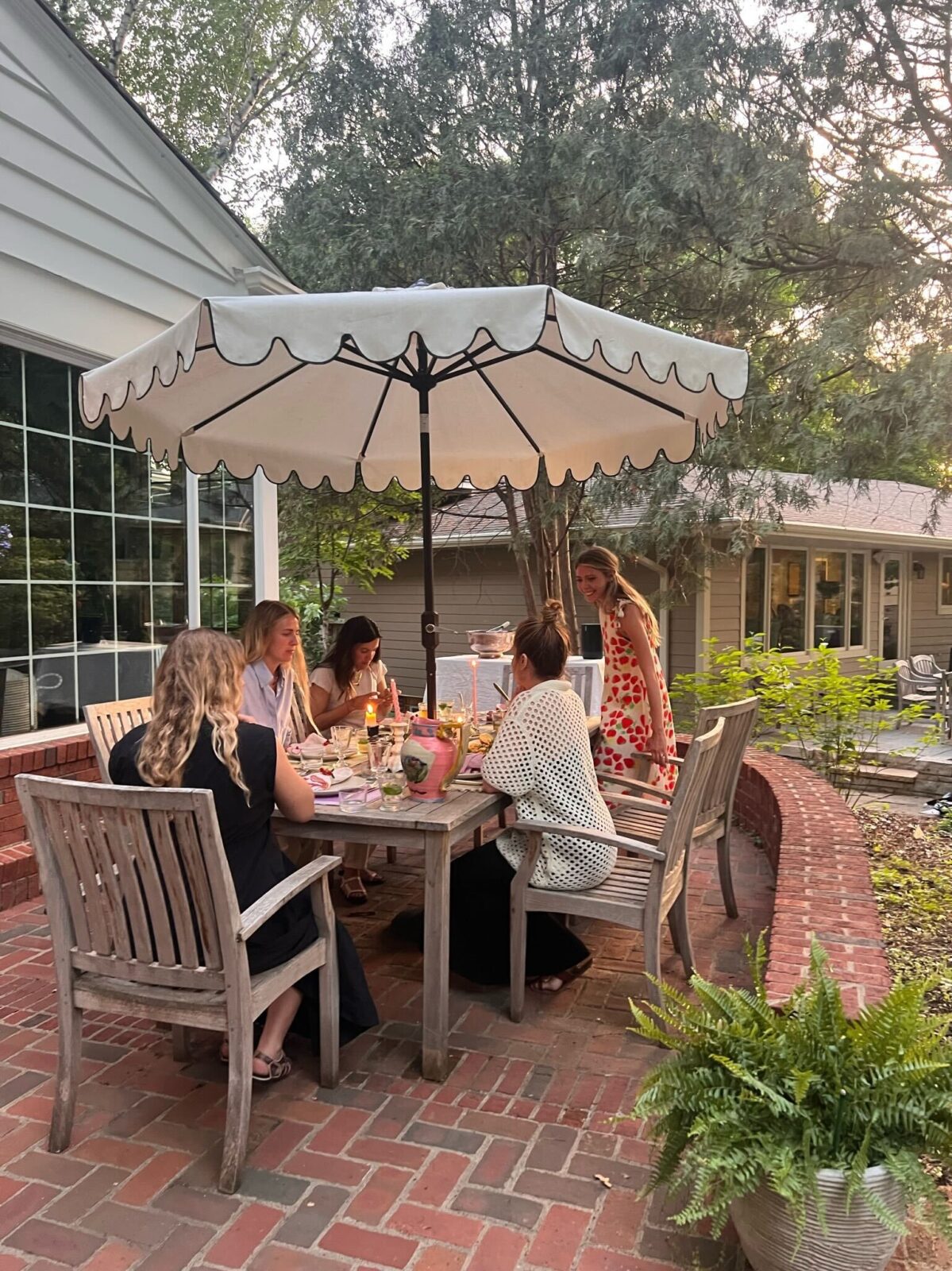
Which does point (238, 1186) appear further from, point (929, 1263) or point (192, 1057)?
point (929, 1263)

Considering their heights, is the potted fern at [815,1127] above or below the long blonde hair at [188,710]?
below

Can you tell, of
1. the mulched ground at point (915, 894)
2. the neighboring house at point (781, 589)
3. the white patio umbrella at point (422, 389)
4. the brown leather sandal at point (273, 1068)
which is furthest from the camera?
the neighboring house at point (781, 589)

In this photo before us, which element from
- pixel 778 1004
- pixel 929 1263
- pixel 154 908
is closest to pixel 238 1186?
pixel 154 908

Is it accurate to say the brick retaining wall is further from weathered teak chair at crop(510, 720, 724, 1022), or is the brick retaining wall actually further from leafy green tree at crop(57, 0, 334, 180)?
leafy green tree at crop(57, 0, 334, 180)

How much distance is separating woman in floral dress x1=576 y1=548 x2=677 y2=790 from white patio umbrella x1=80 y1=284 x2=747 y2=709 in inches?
24.8

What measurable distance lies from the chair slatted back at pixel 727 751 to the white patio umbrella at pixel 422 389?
47.0 inches

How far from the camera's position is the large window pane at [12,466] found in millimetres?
4602

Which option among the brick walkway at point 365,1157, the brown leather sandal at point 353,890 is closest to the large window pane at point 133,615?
the brown leather sandal at point 353,890

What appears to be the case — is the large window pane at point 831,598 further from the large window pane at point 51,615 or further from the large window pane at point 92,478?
the large window pane at point 51,615

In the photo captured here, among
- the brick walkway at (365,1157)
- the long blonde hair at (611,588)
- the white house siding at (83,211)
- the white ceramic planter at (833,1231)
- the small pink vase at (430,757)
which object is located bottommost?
the brick walkway at (365,1157)

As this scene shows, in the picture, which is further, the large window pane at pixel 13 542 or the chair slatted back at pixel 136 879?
the large window pane at pixel 13 542

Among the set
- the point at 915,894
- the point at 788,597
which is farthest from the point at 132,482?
the point at 788,597

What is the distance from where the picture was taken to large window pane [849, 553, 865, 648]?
14.8 m

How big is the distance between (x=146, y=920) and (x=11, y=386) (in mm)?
3489
